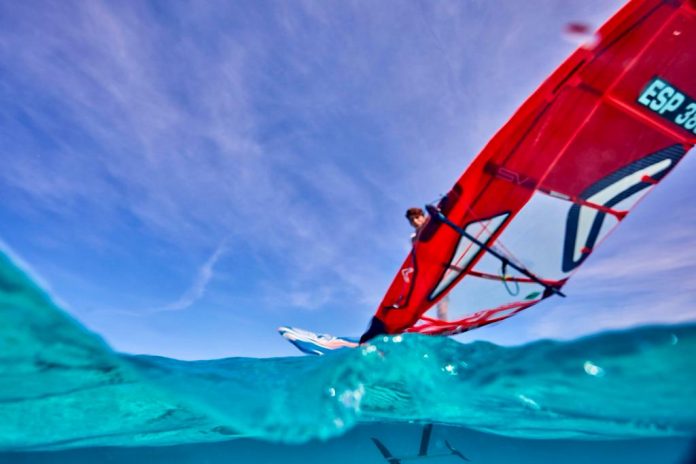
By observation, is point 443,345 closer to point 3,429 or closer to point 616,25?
point 616,25

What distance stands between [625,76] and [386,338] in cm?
546

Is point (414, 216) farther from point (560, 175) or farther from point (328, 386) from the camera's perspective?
point (328, 386)

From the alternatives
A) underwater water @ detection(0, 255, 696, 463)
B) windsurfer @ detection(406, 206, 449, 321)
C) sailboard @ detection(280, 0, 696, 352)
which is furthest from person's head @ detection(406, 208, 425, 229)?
underwater water @ detection(0, 255, 696, 463)

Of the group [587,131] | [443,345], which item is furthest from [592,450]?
[587,131]

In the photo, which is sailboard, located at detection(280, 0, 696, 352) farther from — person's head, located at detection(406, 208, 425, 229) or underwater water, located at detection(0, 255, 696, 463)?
underwater water, located at detection(0, 255, 696, 463)

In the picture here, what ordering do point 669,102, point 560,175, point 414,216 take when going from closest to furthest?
point 669,102 → point 560,175 → point 414,216

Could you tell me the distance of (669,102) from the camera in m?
5.36

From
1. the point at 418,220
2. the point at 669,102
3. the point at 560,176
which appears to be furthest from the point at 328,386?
the point at 669,102

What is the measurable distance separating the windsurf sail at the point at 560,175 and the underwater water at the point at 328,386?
140 cm

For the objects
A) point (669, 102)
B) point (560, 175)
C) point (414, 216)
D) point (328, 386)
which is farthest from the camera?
point (414, 216)

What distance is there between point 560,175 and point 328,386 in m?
5.45

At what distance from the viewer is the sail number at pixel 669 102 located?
520 centimetres

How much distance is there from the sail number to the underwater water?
3.18 metres

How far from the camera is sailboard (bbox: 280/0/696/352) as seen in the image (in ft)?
15.9
